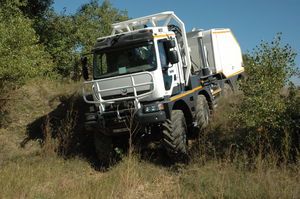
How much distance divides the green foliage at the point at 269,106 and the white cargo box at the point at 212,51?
3350mm

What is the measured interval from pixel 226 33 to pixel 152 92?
762cm

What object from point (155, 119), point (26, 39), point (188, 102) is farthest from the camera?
point (26, 39)

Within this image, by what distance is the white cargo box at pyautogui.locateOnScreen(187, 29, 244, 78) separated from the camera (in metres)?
10.3

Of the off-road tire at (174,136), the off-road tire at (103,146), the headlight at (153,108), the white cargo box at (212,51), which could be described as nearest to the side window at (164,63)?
the off-road tire at (174,136)

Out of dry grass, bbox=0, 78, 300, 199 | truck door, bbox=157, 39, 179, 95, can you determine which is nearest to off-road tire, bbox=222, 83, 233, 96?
dry grass, bbox=0, 78, 300, 199

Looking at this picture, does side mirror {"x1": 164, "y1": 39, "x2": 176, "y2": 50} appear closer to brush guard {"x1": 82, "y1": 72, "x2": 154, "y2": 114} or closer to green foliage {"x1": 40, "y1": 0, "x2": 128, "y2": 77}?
brush guard {"x1": 82, "y1": 72, "x2": 154, "y2": 114}

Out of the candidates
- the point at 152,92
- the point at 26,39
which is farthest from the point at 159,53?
the point at 26,39

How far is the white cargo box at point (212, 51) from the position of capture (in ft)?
33.8

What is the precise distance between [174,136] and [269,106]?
81.0 inches

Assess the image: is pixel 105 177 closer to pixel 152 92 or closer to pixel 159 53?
pixel 152 92

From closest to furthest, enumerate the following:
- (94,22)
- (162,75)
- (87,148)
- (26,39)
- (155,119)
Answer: (155,119) < (162,75) < (87,148) < (26,39) < (94,22)

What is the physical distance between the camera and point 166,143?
6.45 meters

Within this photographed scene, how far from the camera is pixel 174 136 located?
6418 millimetres

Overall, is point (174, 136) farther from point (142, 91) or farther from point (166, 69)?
point (166, 69)
